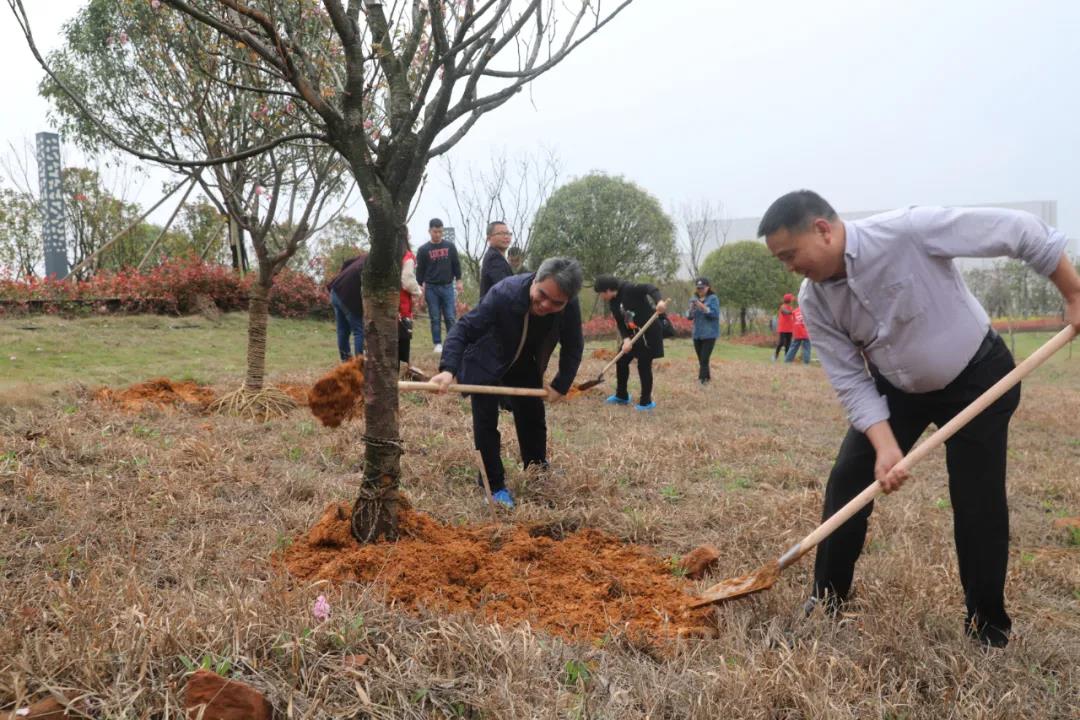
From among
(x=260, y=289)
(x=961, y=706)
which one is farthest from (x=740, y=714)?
(x=260, y=289)

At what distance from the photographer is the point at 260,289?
6.81m

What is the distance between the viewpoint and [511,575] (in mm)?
3131

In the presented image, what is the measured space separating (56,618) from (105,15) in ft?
47.5

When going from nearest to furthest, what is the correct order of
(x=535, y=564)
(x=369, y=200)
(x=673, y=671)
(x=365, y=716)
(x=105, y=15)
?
(x=365, y=716) → (x=673, y=671) → (x=369, y=200) → (x=535, y=564) → (x=105, y=15)

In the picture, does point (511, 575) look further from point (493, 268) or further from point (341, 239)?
point (341, 239)

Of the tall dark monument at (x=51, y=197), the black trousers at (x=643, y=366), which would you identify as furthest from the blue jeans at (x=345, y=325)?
the tall dark monument at (x=51, y=197)

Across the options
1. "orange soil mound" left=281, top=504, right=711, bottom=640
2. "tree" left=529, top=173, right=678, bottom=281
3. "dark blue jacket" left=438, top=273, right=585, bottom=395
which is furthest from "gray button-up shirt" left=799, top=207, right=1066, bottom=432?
"tree" left=529, top=173, right=678, bottom=281

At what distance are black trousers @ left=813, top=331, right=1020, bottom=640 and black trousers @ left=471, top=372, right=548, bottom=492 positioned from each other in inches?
86.8

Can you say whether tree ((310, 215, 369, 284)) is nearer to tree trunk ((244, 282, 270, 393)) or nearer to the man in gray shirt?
tree trunk ((244, 282, 270, 393))

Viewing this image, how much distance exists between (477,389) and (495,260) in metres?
3.93

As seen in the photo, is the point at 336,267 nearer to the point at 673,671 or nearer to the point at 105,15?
the point at 105,15

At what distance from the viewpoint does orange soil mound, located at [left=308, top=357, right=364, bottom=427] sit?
397 cm

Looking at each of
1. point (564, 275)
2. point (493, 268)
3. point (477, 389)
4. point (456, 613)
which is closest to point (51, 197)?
point (493, 268)

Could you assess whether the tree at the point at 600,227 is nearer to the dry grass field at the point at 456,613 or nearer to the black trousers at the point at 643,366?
the black trousers at the point at 643,366
